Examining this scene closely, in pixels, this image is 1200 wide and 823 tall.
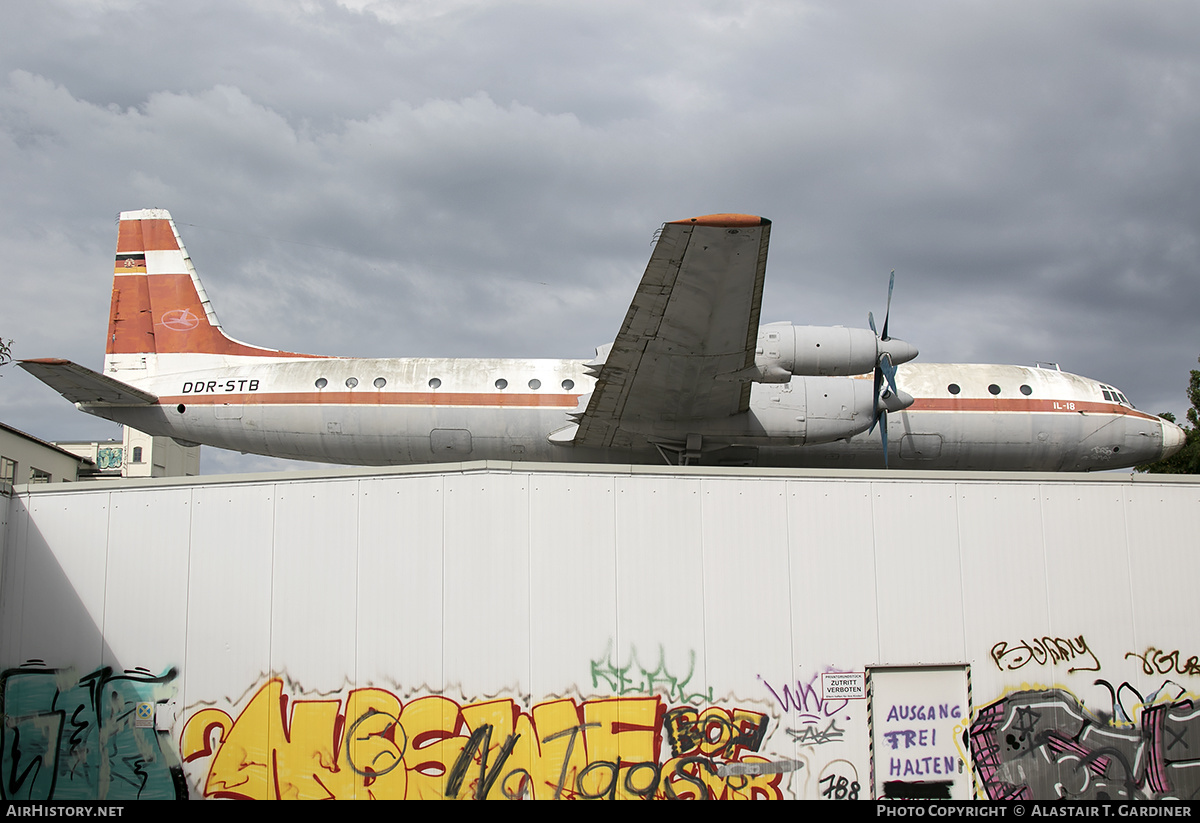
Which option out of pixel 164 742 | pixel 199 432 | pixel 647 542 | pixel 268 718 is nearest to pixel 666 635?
pixel 647 542

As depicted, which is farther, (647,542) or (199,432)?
(199,432)

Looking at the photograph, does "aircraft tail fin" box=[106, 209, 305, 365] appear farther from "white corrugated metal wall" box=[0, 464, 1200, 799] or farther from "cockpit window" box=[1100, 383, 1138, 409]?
"cockpit window" box=[1100, 383, 1138, 409]

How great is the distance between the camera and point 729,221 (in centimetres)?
1193

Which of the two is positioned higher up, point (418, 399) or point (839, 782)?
point (418, 399)

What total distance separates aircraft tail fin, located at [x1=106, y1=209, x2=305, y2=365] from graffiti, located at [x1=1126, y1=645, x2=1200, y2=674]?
717 inches

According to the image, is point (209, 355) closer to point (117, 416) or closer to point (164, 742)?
point (117, 416)

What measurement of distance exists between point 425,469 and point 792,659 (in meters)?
5.09

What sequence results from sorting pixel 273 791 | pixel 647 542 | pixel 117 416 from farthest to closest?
pixel 117 416 < pixel 647 542 < pixel 273 791

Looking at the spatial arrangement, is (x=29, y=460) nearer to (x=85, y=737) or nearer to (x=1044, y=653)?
(x=85, y=737)

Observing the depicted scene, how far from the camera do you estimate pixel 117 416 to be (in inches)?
755

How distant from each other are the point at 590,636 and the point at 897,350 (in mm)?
9314

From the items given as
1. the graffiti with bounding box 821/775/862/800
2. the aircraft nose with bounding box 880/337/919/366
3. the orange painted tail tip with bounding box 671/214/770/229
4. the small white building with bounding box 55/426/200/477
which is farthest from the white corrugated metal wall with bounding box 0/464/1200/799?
the small white building with bounding box 55/426/200/477

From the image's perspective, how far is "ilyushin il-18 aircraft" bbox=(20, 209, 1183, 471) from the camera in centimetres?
1719

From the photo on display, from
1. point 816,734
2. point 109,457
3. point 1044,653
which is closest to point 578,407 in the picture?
point 816,734
